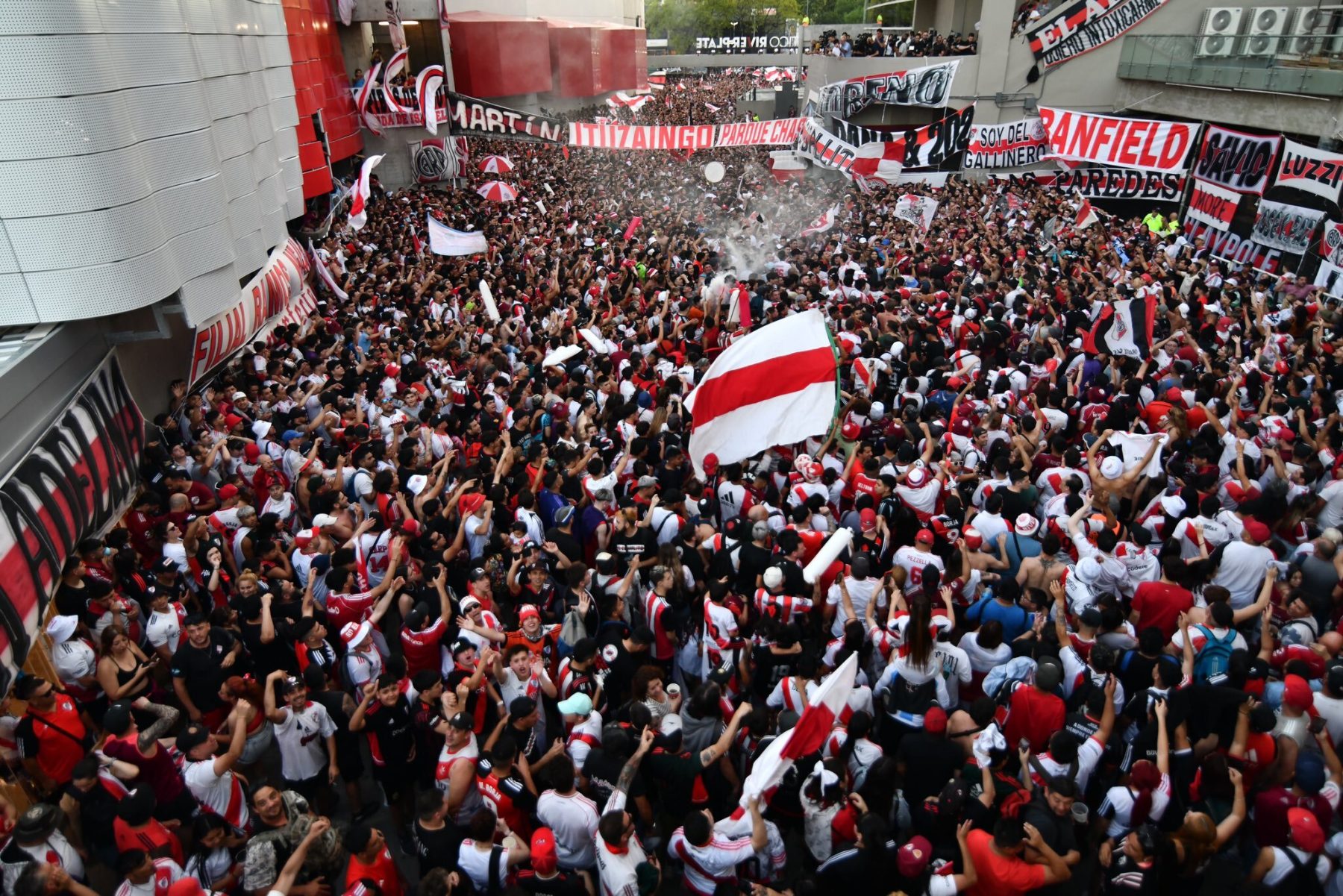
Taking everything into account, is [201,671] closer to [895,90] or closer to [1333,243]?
[1333,243]

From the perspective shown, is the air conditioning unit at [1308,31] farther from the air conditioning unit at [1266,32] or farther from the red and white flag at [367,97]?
the red and white flag at [367,97]

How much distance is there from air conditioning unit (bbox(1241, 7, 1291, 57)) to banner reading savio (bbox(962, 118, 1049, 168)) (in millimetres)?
4017

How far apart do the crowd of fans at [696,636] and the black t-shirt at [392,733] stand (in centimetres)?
2

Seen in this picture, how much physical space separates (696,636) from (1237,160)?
15.6 metres

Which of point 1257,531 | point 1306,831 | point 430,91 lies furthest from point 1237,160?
point 1306,831

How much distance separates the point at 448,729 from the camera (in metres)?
4.25

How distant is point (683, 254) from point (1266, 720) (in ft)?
42.6

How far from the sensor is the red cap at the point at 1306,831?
11.8ft

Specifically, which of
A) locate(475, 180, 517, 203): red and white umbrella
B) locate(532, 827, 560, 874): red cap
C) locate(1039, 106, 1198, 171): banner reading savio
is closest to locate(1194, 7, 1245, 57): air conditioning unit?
locate(1039, 106, 1198, 171): banner reading savio

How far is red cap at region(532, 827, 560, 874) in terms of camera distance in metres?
3.59

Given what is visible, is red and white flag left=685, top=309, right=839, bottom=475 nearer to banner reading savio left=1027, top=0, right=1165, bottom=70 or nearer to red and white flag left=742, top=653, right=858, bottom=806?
red and white flag left=742, top=653, right=858, bottom=806

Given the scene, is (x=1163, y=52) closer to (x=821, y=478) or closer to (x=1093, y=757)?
(x=821, y=478)

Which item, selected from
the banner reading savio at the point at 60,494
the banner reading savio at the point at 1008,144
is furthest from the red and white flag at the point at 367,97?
the banner reading savio at the point at 60,494

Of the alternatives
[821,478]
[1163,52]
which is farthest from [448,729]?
[1163,52]
